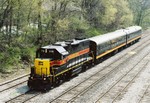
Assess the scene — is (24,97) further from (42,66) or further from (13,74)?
(13,74)

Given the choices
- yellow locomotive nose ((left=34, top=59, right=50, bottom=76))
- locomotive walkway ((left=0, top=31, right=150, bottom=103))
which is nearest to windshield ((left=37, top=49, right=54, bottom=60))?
yellow locomotive nose ((left=34, top=59, right=50, bottom=76))

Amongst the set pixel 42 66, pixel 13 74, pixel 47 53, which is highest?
pixel 47 53

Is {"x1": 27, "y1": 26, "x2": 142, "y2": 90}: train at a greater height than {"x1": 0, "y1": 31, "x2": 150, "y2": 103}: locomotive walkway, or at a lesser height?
greater

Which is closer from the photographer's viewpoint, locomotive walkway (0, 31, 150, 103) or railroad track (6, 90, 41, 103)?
railroad track (6, 90, 41, 103)

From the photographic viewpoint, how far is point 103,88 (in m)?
23.4

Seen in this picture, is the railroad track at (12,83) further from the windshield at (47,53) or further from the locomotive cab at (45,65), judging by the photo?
the windshield at (47,53)

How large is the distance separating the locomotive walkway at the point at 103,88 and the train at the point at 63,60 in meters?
0.69

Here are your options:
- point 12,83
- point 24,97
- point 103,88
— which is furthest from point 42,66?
point 103,88

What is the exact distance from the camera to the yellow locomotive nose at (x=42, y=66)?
871 inches

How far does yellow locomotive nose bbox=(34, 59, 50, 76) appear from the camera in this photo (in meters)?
22.1

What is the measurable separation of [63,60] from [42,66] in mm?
2073

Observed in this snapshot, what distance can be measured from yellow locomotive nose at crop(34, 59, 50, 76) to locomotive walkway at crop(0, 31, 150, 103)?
1512mm

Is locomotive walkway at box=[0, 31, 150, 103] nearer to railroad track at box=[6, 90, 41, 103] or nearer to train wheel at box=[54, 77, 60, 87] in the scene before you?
railroad track at box=[6, 90, 41, 103]

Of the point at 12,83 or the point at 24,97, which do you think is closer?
the point at 24,97
